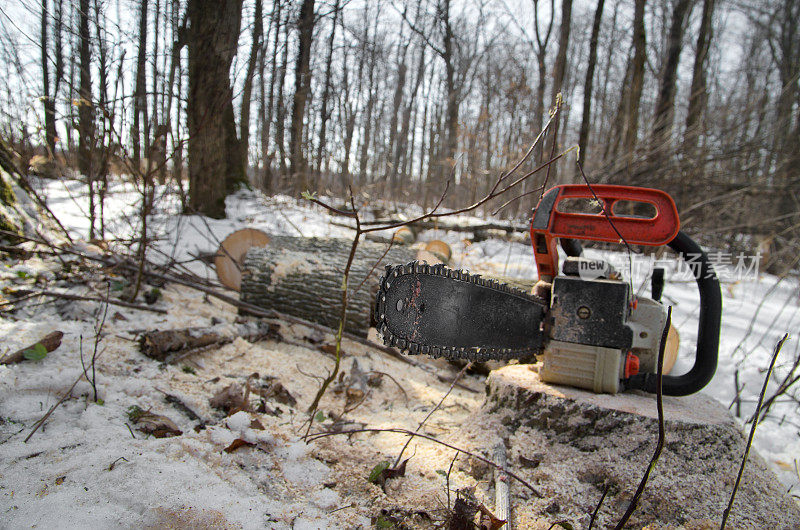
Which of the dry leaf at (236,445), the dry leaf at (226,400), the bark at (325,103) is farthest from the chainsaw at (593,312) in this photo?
the bark at (325,103)

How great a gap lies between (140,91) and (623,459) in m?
3.26

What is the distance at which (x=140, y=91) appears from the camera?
9.33 feet

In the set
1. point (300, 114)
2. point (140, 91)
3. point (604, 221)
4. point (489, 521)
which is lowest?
point (489, 521)

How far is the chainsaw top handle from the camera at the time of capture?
Answer: 1681 millimetres

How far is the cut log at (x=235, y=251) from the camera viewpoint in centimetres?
382

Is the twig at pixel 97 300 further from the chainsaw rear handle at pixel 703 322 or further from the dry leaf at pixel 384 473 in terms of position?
the chainsaw rear handle at pixel 703 322

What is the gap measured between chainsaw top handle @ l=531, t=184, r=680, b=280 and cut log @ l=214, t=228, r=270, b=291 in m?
2.73

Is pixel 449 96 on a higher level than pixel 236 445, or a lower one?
higher

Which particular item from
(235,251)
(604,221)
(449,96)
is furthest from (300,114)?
(604,221)

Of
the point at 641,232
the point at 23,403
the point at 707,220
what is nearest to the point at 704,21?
the point at 707,220

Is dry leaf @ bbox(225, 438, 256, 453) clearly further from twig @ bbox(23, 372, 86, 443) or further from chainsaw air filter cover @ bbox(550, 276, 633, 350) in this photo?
chainsaw air filter cover @ bbox(550, 276, 633, 350)

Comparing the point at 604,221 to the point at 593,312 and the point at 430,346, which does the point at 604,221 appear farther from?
the point at 430,346

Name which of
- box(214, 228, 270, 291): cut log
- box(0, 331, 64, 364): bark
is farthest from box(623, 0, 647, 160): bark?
box(0, 331, 64, 364): bark

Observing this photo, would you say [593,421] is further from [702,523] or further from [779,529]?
[779,529]
